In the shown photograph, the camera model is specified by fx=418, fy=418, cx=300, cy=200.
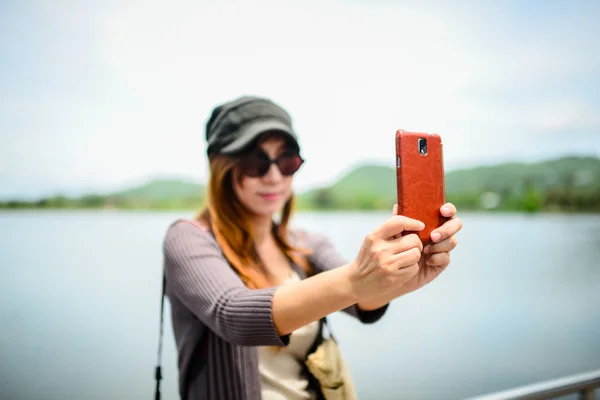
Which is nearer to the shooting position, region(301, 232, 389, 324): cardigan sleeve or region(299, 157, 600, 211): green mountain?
region(301, 232, 389, 324): cardigan sleeve

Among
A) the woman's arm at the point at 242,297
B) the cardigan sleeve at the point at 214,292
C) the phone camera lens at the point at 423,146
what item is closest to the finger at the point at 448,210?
the phone camera lens at the point at 423,146

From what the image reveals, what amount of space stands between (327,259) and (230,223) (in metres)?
0.39

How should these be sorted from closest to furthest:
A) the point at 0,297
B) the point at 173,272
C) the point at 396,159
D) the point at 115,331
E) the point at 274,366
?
the point at 396,159 < the point at 173,272 < the point at 274,366 < the point at 0,297 < the point at 115,331

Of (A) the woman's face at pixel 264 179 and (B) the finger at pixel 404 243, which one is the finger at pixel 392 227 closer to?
(B) the finger at pixel 404 243

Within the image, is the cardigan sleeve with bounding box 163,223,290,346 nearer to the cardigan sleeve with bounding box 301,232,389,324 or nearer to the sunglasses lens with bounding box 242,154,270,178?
the sunglasses lens with bounding box 242,154,270,178

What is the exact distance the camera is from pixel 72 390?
11.4 metres

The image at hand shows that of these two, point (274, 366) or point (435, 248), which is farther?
point (274, 366)

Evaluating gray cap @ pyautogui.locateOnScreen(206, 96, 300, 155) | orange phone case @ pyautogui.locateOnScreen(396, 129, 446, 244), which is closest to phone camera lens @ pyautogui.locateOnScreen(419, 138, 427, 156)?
orange phone case @ pyautogui.locateOnScreen(396, 129, 446, 244)

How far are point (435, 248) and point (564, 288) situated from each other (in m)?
22.9

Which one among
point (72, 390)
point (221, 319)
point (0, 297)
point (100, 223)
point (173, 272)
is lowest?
point (72, 390)

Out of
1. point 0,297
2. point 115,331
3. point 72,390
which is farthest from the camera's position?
point 115,331

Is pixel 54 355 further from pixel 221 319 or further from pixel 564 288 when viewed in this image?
pixel 564 288

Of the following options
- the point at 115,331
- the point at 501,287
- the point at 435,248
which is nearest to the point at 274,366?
the point at 435,248

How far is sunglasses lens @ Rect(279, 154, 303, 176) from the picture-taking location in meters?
1.40
